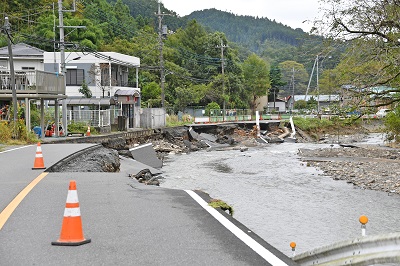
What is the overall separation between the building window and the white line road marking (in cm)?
4428

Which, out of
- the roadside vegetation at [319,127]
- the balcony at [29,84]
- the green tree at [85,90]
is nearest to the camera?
the balcony at [29,84]

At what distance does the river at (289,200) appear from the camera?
1473 cm

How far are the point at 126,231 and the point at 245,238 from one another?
167 centimetres

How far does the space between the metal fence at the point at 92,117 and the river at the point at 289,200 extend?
8.74m

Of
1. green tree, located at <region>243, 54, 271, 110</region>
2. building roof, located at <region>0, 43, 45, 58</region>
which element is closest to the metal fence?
building roof, located at <region>0, 43, 45, 58</region>

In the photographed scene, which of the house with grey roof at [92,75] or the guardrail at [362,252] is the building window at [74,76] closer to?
the house with grey roof at [92,75]

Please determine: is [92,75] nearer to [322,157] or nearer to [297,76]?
[322,157]

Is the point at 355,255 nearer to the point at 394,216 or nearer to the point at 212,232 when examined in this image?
the point at 212,232

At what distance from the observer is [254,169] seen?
3145 cm

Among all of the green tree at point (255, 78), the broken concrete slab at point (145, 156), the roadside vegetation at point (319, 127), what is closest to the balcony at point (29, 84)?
the broken concrete slab at point (145, 156)

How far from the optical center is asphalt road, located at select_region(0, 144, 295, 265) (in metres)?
6.37

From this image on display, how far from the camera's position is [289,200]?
797 inches

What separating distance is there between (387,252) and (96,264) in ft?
10.1

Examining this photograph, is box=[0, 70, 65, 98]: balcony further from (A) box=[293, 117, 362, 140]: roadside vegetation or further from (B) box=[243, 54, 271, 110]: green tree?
(B) box=[243, 54, 271, 110]: green tree
